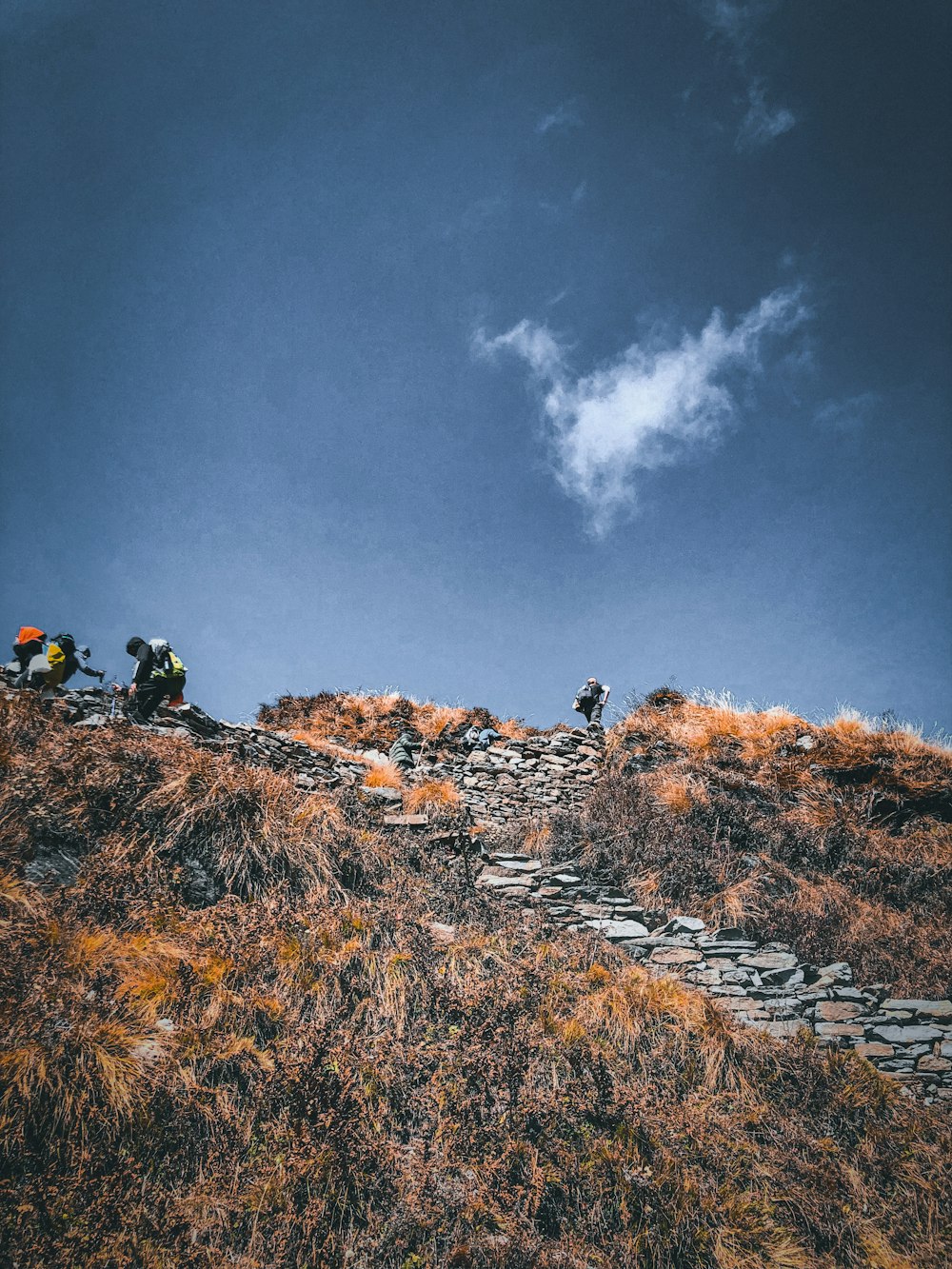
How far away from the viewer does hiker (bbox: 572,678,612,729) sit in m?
14.8

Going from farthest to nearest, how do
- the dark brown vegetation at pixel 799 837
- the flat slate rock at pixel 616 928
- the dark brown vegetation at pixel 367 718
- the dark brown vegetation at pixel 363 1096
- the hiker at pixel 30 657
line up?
1. the dark brown vegetation at pixel 367 718
2. the hiker at pixel 30 657
3. the dark brown vegetation at pixel 799 837
4. the flat slate rock at pixel 616 928
5. the dark brown vegetation at pixel 363 1096

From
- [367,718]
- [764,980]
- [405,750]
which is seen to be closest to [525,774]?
[405,750]

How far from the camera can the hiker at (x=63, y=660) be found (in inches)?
319

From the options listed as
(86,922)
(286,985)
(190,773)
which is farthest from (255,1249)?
(190,773)

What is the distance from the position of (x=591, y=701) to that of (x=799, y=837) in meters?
6.64

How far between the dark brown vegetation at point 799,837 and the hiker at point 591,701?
2.68m

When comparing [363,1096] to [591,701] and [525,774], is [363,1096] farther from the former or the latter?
[591,701]

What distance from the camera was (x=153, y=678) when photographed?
8359 mm

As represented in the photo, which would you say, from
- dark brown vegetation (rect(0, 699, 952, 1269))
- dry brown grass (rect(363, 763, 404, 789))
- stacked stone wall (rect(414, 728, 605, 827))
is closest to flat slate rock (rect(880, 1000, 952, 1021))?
dark brown vegetation (rect(0, 699, 952, 1269))

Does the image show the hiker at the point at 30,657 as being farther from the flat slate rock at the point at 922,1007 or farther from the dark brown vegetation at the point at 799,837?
the flat slate rock at the point at 922,1007

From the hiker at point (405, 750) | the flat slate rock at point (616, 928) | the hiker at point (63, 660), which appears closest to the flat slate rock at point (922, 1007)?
the flat slate rock at point (616, 928)

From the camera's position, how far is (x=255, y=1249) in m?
2.82

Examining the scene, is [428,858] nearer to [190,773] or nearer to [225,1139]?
[190,773]

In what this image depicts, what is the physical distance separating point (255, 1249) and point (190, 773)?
172 inches
